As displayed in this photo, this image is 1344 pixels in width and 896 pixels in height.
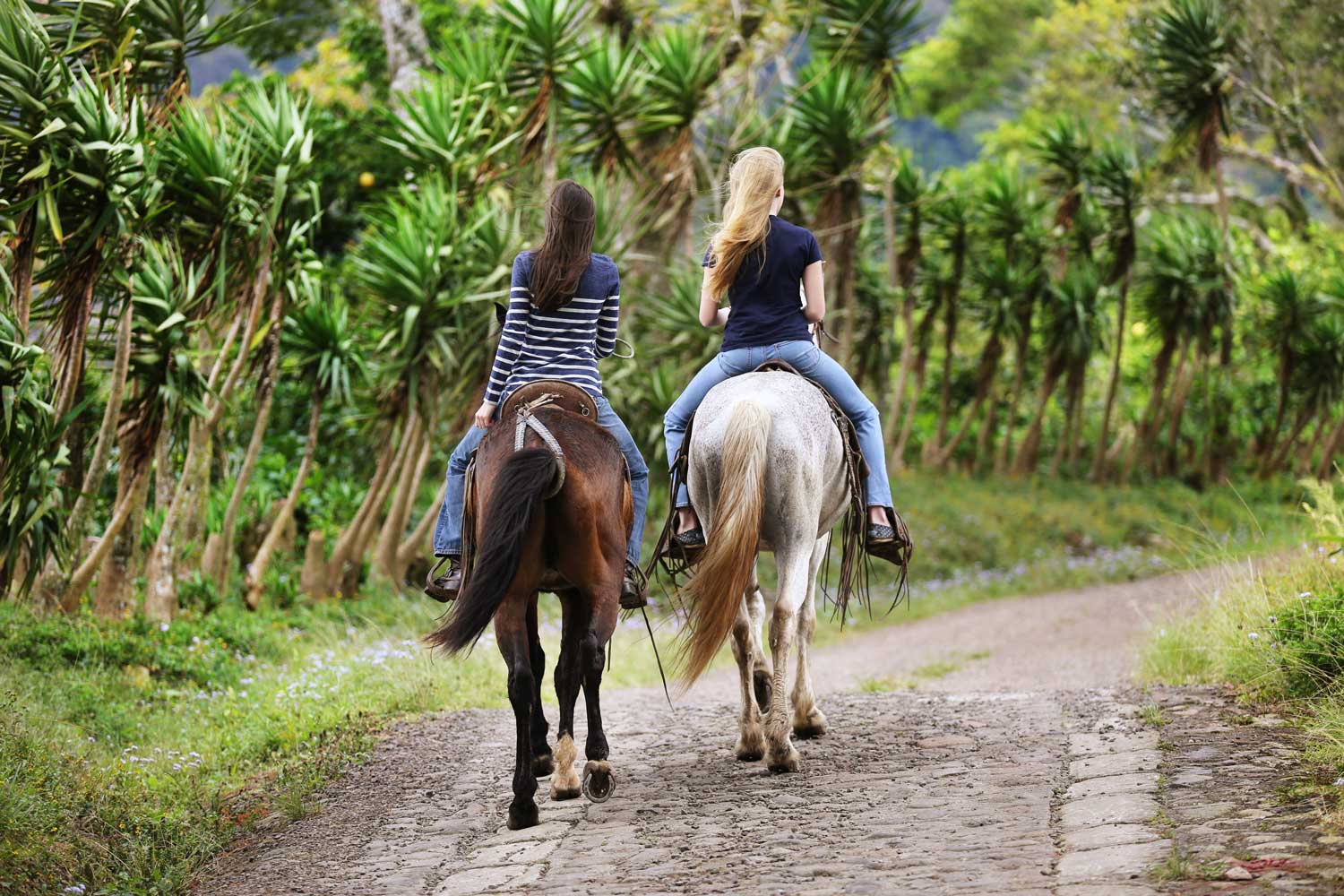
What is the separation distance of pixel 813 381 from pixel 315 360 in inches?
267

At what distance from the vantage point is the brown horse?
488 centimetres

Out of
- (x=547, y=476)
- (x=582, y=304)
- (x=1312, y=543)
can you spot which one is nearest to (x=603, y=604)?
(x=547, y=476)

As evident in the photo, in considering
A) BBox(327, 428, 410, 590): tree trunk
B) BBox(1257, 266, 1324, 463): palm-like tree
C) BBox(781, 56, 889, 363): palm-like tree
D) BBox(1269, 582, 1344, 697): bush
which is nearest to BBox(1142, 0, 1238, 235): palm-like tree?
BBox(1257, 266, 1324, 463): palm-like tree

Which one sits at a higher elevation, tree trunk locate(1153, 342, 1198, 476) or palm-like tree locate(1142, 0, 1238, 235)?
palm-like tree locate(1142, 0, 1238, 235)

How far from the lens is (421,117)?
12.5m

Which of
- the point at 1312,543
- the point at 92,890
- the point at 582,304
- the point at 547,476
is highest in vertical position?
the point at 582,304

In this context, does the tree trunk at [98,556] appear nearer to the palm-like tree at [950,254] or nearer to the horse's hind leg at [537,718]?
the horse's hind leg at [537,718]

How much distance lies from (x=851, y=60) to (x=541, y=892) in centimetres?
1450

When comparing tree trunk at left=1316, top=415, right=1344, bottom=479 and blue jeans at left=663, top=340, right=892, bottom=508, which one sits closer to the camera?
blue jeans at left=663, top=340, right=892, bottom=508

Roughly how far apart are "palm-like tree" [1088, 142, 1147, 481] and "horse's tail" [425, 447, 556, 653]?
16.5 metres

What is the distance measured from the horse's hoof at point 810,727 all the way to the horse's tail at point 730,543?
1.00 metres

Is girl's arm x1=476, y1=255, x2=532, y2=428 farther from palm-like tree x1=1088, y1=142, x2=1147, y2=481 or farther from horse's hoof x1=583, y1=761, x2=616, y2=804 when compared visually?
palm-like tree x1=1088, y1=142, x2=1147, y2=481

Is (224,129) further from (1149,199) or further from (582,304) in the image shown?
(1149,199)

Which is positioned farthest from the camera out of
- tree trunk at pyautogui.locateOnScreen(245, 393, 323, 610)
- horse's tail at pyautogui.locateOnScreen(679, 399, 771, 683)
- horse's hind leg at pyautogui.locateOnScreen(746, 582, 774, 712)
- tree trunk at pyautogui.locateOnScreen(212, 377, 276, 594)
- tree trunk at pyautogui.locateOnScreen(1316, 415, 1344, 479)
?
tree trunk at pyautogui.locateOnScreen(1316, 415, 1344, 479)
